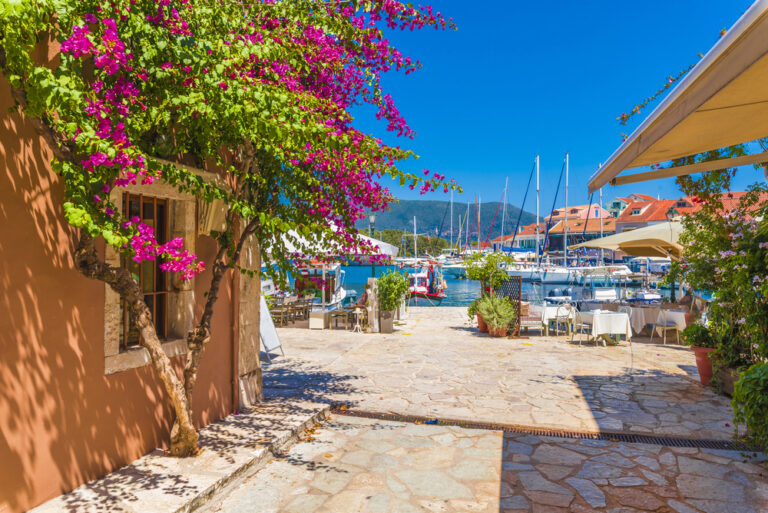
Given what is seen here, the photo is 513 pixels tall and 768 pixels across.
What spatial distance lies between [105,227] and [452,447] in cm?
357

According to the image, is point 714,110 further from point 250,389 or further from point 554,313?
point 554,313

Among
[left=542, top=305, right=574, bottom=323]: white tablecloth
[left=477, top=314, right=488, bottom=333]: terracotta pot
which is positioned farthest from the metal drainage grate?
[left=477, top=314, right=488, bottom=333]: terracotta pot

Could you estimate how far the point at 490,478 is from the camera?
3977 millimetres

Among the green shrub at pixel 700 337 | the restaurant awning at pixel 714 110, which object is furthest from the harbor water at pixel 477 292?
the restaurant awning at pixel 714 110

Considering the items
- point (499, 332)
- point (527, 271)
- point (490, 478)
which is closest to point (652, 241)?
point (499, 332)

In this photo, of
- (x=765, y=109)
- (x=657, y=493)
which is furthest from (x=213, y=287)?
(x=765, y=109)

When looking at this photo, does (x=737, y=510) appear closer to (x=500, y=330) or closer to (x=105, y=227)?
(x=105, y=227)

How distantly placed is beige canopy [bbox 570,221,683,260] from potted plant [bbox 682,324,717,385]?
15.3 ft

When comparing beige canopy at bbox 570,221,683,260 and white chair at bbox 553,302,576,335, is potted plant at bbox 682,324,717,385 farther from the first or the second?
beige canopy at bbox 570,221,683,260

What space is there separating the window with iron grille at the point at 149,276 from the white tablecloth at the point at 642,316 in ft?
34.9

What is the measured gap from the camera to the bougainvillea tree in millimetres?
2730

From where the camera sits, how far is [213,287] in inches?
170

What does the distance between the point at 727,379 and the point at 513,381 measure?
2703mm

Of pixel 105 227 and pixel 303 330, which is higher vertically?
pixel 105 227
